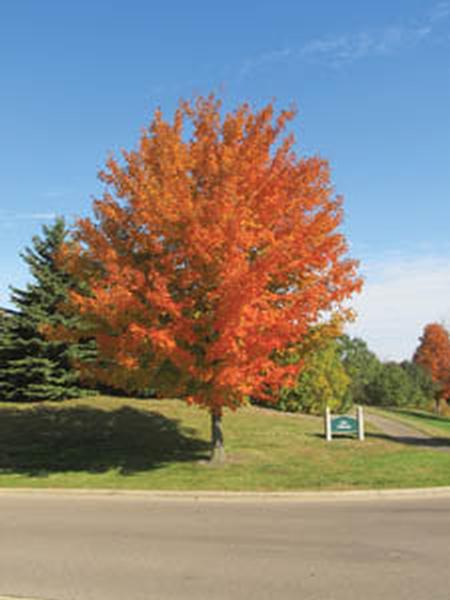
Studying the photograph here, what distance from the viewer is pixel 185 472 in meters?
14.5

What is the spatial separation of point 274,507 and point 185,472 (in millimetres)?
4304

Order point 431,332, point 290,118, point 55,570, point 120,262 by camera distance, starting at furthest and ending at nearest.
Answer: point 431,332 → point 290,118 → point 120,262 → point 55,570

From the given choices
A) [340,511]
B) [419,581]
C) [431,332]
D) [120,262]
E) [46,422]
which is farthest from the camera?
[431,332]

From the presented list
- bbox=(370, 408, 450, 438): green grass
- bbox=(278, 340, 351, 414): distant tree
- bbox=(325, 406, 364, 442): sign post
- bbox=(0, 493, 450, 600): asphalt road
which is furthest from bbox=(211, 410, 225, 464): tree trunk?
bbox=(278, 340, 351, 414): distant tree

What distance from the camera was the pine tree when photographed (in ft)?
81.3

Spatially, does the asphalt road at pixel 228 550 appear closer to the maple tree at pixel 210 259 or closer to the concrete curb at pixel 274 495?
the concrete curb at pixel 274 495

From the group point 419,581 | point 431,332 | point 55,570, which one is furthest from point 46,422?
point 431,332

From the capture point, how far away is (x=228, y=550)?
7.36 metres

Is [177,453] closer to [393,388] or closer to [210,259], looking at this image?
[210,259]

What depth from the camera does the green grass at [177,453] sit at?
13336 mm

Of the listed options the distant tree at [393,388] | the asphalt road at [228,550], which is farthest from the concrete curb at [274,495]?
the distant tree at [393,388]

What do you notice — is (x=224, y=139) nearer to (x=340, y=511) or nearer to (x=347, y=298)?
(x=347, y=298)

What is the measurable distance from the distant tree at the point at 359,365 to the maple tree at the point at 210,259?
56308 mm

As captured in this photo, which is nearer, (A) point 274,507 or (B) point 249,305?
(A) point 274,507
